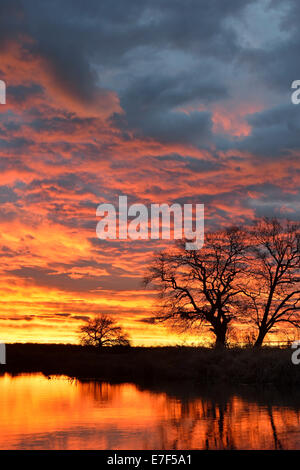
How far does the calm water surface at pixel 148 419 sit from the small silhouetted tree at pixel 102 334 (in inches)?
1942

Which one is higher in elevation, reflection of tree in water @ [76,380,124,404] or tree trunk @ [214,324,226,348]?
tree trunk @ [214,324,226,348]

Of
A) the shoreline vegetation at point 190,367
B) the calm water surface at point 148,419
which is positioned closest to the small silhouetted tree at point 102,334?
the shoreline vegetation at point 190,367

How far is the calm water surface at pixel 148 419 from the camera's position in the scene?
1491 centimetres

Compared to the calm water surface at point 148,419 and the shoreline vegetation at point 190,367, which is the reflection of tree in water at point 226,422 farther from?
the shoreline vegetation at point 190,367

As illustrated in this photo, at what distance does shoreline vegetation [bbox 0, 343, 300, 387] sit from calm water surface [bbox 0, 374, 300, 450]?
5.23 meters

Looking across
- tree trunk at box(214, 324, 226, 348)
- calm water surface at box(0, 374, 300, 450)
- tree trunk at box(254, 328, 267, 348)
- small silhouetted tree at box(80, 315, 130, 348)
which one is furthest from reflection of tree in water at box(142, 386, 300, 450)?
small silhouetted tree at box(80, 315, 130, 348)

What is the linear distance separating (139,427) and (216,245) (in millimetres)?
28770

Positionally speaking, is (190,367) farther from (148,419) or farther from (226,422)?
(226,422)

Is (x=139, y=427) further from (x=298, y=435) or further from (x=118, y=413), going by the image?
(x=298, y=435)

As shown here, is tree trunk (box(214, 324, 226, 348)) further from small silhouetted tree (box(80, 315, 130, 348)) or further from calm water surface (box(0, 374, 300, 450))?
small silhouetted tree (box(80, 315, 130, 348))

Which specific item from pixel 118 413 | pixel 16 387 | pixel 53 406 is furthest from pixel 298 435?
pixel 16 387

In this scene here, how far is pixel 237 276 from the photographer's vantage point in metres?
45.5

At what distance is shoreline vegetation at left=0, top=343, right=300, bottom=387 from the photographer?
35.7 m
